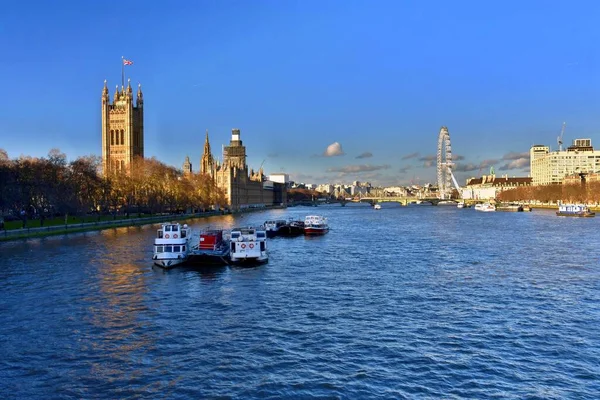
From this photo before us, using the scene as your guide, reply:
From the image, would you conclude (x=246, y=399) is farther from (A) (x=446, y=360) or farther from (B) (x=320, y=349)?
(A) (x=446, y=360)

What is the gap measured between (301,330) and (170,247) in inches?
1111

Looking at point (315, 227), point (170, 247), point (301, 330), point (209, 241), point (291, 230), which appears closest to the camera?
point (301, 330)

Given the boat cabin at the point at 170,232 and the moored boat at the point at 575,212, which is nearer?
the boat cabin at the point at 170,232

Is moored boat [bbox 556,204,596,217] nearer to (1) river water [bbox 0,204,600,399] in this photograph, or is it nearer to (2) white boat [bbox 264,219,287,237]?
(2) white boat [bbox 264,219,287,237]

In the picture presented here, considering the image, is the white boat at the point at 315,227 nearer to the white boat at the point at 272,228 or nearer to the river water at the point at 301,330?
the white boat at the point at 272,228

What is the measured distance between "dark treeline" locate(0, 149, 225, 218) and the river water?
3768cm

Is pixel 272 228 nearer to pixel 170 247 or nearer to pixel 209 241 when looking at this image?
pixel 209 241

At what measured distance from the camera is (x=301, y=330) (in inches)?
1163

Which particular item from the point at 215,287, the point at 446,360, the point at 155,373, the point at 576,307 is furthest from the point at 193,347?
the point at 576,307

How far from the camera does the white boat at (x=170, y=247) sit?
5347cm

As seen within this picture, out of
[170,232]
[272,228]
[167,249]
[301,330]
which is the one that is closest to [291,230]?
[272,228]

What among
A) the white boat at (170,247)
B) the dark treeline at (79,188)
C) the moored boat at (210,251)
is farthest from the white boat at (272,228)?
the white boat at (170,247)

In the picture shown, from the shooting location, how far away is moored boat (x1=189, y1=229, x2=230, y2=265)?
56156 mm

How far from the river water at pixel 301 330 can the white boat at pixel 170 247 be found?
6.01 feet
